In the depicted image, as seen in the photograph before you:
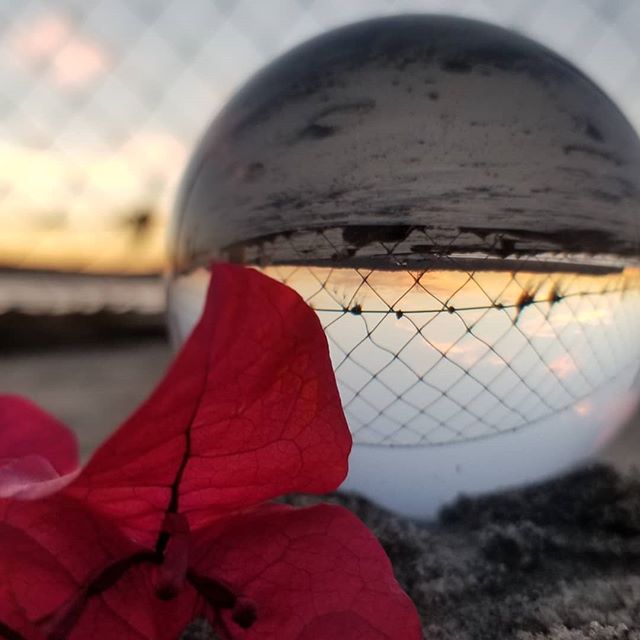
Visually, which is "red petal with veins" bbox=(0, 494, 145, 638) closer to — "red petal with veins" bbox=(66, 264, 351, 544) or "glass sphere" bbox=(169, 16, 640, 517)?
"red petal with veins" bbox=(66, 264, 351, 544)

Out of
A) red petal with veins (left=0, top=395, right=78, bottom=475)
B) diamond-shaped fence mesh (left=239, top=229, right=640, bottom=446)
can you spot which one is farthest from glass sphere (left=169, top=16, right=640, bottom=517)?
red petal with veins (left=0, top=395, right=78, bottom=475)

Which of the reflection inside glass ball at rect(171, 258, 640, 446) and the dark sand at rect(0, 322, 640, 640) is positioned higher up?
the reflection inside glass ball at rect(171, 258, 640, 446)

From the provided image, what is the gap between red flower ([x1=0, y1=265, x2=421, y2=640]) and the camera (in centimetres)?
27

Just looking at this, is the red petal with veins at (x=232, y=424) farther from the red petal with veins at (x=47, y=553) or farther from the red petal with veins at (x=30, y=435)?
the red petal with veins at (x=30, y=435)

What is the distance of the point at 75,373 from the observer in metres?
1.27

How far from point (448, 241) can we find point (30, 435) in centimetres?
25

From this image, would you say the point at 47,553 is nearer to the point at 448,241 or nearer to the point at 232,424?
the point at 232,424

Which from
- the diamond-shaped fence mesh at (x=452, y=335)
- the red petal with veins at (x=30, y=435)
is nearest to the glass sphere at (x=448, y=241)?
the diamond-shaped fence mesh at (x=452, y=335)

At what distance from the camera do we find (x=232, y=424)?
294 mm

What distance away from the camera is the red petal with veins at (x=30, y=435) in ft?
1.36

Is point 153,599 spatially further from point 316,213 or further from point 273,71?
point 273,71

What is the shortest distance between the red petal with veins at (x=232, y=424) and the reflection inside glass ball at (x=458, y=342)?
0.28 ft

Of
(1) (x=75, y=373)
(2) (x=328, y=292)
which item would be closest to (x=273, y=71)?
(2) (x=328, y=292)

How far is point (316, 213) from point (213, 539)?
0.17 m
